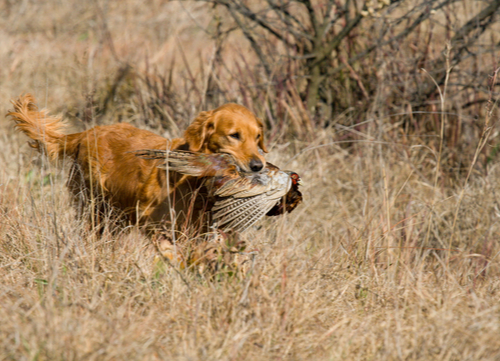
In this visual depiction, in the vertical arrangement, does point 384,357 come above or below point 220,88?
below

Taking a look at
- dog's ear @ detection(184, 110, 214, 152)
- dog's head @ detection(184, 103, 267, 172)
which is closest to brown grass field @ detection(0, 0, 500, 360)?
dog's head @ detection(184, 103, 267, 172)

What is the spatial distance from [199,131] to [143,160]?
1.37 ft

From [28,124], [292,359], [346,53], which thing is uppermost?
[346,53]

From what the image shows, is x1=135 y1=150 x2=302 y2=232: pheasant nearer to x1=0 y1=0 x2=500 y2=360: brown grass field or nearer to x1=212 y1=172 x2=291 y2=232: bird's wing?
x1=212 y1=172 x2=291 y2=232: bird's wing

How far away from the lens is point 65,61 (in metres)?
7.23

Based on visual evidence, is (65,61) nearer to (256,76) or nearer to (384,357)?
(256,76)

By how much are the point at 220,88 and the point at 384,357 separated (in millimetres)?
4016

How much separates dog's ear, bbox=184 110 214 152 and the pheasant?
517mm

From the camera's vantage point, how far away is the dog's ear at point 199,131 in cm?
330

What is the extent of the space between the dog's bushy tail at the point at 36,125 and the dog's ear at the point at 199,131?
105cm

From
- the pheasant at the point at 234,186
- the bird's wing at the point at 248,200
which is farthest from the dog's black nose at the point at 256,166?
the bird's wing at the point at 248,200

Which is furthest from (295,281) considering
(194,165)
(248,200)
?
(194,165)

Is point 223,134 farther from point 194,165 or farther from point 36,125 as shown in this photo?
point 36,125

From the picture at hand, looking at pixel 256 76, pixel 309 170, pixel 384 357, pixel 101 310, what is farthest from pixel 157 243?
pixel 256 76
